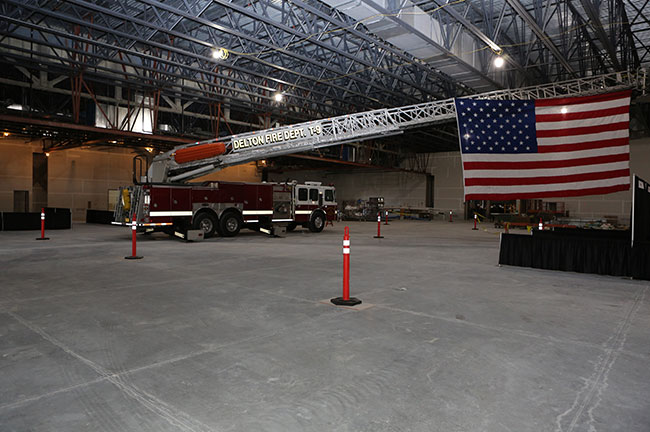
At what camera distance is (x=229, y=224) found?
723 inches

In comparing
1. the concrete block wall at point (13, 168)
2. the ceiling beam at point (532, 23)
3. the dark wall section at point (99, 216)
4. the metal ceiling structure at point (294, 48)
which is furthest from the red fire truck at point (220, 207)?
the concrete block wall at point (13, 168)

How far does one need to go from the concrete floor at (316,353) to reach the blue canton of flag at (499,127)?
418cm

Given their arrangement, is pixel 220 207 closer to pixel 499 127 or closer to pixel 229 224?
pixel 229 224

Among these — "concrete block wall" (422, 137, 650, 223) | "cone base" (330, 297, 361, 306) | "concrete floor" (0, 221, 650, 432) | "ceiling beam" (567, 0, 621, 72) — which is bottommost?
"concrete floor" (0, 221, 650, 432)

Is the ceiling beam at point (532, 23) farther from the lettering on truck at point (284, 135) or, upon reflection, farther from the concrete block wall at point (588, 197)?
the concrete block wall at point (588, 197)

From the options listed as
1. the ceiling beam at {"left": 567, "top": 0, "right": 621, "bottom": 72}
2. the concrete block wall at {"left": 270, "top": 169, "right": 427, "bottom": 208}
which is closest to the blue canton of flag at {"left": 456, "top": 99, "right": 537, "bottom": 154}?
the ceiling beam at {"left": 567, "top": 0, "right": 621, "bottom": 72}

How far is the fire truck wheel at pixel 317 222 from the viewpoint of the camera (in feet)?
70.9

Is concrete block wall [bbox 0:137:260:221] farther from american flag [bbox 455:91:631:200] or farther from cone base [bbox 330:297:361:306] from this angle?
cone base [bbox 330:297:361:306]

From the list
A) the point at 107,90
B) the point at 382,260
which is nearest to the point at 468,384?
the point at 382,260

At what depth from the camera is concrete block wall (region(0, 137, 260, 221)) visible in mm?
26531

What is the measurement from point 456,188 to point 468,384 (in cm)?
3900

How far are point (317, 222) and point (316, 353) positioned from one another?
1725 cm

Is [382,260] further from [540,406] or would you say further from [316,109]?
[316,109]

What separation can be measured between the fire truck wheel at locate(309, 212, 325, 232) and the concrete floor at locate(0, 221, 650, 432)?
475 inches
